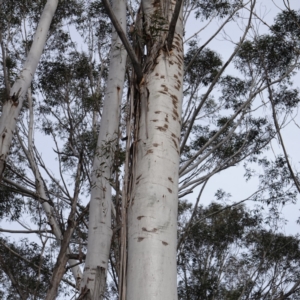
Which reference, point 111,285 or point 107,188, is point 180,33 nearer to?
point 107,188

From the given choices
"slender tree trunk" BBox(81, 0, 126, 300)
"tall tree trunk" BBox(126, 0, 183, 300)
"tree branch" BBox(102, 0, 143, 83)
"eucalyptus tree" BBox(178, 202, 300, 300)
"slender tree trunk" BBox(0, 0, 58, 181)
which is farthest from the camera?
"eucalyptus tree" BBox(178, 202, 300, 300)

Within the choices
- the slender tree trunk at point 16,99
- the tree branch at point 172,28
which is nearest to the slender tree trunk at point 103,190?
the slender tree trunk at point 16,99

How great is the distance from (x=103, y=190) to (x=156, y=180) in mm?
2584

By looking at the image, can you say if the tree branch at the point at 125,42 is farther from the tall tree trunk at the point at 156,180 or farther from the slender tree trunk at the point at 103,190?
the slender tree trunk at the point at 103,190

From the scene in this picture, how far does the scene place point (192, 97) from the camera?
28.7 feet

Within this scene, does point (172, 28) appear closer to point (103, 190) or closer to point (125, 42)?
point (125, 42)

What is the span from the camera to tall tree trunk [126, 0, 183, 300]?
5.90ft

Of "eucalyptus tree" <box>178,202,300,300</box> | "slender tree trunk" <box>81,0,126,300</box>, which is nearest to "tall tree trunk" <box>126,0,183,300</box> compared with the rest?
"slender tree trunk" <box>81,0,126,300</box>

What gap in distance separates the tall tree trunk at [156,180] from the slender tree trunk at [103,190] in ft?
6.37

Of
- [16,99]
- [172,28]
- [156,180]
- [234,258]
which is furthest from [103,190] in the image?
[234,258]

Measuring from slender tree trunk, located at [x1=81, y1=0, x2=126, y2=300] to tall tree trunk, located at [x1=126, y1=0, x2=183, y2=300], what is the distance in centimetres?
194

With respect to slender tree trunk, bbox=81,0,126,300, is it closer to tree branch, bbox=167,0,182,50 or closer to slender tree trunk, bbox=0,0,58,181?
slender tree trunk, bbox=0,0,58,181

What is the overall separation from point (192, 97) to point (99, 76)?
5.55 feet

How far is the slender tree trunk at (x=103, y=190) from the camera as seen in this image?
162 inches
